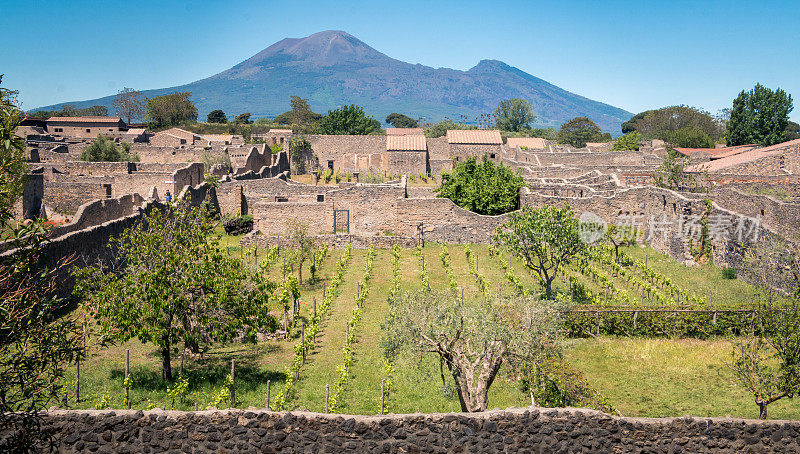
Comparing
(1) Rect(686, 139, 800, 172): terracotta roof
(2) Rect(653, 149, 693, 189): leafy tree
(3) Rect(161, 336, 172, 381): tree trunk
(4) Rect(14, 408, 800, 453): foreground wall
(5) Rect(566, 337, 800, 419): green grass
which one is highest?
(1) Rect(686, 139, 800, 172): terracotta roof

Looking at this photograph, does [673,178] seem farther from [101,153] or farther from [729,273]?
[101,153]

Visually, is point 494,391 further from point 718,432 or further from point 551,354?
point 718,432

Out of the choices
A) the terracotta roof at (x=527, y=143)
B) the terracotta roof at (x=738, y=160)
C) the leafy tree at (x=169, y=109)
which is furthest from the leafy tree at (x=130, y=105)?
the terracotta roof at (x=738, y=160)

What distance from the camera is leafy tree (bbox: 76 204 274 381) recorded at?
13250mm

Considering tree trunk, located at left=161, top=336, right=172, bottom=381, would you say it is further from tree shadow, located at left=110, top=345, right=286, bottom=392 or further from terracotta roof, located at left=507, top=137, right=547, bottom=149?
terracotta roof, located at left=507, top=137, right=547, bottom=149

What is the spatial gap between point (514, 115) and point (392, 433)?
133491 millimetres

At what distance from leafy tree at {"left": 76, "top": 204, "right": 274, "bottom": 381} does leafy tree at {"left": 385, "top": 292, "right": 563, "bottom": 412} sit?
11.8 ft

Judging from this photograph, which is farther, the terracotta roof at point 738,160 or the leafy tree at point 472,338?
the terracotta roof at point 738,160

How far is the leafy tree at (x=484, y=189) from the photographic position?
34.4m

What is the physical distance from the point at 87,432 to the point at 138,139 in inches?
2161

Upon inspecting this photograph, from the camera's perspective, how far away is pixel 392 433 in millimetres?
8539

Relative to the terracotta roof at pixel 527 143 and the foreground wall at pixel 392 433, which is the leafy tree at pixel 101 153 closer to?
the foreground wall at pixel 392 433

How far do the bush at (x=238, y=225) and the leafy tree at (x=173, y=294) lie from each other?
62.2 feet

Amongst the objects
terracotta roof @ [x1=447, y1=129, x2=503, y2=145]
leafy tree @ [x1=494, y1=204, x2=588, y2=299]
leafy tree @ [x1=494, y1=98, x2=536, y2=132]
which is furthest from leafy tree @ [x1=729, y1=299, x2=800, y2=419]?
leafy tree @ [x1=494, y1=98, x2=536, y2=132]
